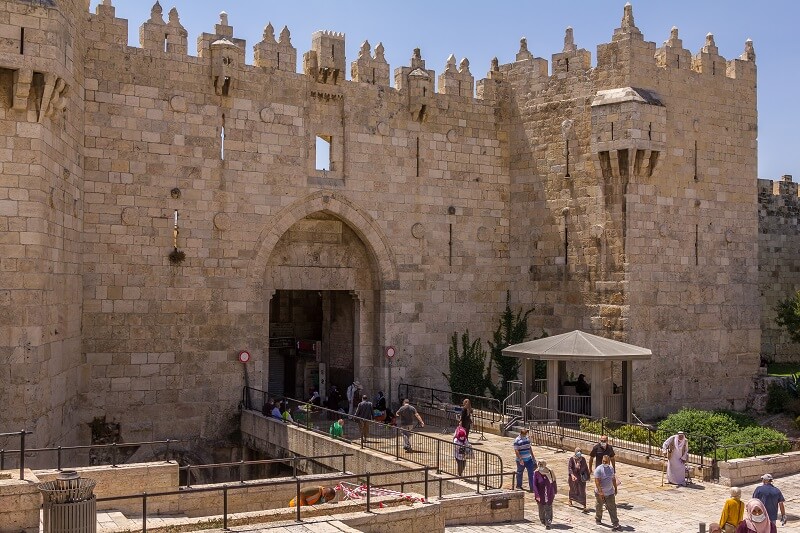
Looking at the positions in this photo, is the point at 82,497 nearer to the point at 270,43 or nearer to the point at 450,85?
the point at 270,43

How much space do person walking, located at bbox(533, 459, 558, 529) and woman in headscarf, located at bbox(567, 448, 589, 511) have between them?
105 centimetres

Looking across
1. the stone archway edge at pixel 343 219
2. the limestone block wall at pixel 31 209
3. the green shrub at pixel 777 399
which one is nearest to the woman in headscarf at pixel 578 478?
the limestone block wall at pixel 31 209

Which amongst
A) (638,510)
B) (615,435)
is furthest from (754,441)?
(638,510)

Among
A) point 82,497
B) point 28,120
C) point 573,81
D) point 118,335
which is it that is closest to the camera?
point 82,497

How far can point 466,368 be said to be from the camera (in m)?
24.2

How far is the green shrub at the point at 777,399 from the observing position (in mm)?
23812

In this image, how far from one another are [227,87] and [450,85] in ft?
21.7

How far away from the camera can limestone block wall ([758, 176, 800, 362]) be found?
3225 centimetres

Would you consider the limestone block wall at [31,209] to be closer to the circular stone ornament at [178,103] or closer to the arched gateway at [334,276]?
the circular stone ornament at [178,103]

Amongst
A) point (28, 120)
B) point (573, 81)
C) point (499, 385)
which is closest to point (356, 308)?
point (499, 385)

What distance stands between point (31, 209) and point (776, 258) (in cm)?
2649

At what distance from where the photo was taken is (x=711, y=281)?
2333 centimetres

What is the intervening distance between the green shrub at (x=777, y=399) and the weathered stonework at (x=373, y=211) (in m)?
0.91

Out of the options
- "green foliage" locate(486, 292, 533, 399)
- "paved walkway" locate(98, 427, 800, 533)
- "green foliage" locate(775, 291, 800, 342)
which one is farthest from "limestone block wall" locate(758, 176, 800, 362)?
"paved walkway" locate(98, 427, 800, 533)
